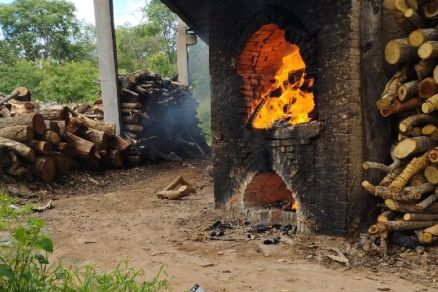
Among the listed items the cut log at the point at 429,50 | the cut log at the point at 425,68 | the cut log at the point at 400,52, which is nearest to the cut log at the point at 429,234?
the cut log at the point at 425,68

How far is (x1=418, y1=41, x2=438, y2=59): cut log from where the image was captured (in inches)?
176

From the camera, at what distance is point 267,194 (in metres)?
6.94

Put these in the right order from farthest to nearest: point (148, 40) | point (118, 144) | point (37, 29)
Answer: point (37, 29), point (148, 40), point (118, 144)

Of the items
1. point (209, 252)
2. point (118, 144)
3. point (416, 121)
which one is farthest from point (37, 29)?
point (416, 121)

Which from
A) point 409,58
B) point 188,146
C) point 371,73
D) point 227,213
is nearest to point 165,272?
point 227,213

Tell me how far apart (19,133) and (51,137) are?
0.73m

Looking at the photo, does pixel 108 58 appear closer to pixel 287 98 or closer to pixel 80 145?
pixel 80 145

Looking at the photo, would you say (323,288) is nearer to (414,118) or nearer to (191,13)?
(414,118)

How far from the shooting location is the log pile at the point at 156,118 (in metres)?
12.3

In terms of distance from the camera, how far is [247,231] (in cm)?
591

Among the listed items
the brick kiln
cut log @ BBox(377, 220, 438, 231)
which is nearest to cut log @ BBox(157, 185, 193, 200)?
the brick kiln

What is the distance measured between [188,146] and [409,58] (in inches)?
427

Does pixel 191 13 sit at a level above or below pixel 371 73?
above

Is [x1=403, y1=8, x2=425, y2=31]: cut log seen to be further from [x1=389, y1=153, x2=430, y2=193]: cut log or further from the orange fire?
[x1=389, y1=153, x2=430, y2=193]: cut log
